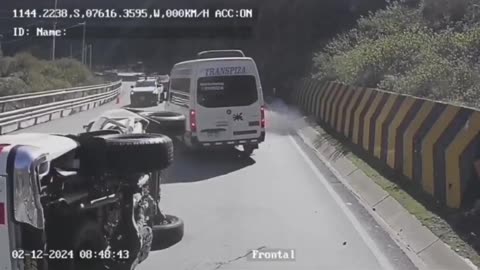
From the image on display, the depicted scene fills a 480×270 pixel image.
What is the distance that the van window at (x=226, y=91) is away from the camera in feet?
54.4

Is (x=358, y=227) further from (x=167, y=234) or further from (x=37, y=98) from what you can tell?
(x=37, y=98)

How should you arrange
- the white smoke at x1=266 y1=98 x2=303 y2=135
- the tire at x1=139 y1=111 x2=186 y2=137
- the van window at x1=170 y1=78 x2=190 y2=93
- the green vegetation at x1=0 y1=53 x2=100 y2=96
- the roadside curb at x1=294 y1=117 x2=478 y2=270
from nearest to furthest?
the roadside curb at x1=294 y1=117 x2=478 y2=270
the tire at x1=139 y1=111 x2=186 y2=137
the van window at x1=170 y1=78 x2=190 y2=93
the white smoke at x1=266 y1=98 x2=303 y2=135
the green vegetation at x1=0 y1=53 x2=100 y2=96

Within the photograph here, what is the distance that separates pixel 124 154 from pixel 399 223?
500 centimetres

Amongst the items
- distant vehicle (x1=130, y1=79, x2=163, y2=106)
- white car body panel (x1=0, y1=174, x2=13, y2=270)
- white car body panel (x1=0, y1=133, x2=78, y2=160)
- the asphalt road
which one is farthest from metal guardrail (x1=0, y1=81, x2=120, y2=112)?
white car body panel (x1=0, y1=174, x2=13, y2=270)

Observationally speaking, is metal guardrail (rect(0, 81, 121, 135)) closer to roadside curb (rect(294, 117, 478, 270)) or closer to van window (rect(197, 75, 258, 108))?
van window (rect(197, 75, 258, 108))

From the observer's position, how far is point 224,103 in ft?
55.0

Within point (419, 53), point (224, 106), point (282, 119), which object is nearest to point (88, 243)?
point (224, 106)

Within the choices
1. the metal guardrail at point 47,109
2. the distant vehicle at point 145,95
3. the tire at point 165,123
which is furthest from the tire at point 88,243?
the distant vehicle at point 145,95

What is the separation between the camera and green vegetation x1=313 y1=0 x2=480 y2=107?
60.8 feet

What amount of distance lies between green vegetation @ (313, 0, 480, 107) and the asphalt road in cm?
487

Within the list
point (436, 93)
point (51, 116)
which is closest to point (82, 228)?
point (436, 93)

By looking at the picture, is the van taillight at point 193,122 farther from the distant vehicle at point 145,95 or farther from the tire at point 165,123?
the distant vehicle at point 145,95

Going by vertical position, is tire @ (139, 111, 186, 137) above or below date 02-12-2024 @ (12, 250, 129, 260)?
above

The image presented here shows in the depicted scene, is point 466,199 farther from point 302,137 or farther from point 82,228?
point 302,137
